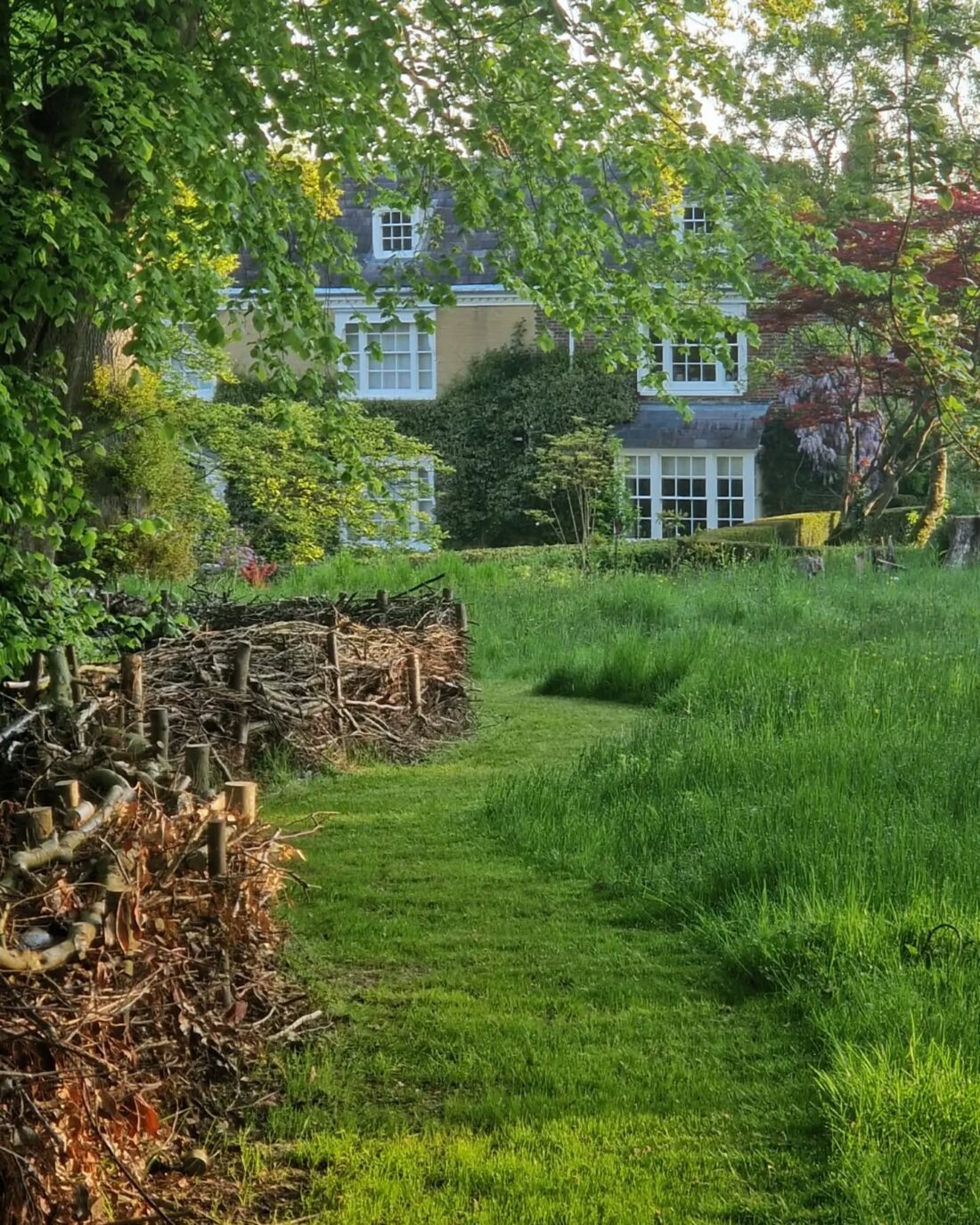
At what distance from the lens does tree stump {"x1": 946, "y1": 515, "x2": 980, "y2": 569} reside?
17875 mm

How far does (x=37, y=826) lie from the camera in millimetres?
3322

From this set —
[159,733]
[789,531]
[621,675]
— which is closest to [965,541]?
[789,531]

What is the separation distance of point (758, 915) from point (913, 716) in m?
3.39

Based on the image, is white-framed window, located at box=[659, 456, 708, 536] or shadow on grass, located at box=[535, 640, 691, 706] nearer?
shadow on grass, located at box=[535, 640, 691, 706]

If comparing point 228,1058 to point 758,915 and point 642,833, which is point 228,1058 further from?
point 642,833

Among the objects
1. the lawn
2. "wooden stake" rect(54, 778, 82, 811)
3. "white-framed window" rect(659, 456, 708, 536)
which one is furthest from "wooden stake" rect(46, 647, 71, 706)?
"white-framed window" rect(659, 456, 708, 536)

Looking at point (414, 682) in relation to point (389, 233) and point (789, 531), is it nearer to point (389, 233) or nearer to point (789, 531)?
point (789, 531)

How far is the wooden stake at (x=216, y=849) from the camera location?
3.75m

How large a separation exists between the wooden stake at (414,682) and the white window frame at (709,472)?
57.8 ft

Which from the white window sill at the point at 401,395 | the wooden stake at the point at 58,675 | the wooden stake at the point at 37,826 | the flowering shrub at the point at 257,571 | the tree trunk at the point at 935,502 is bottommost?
the wooden stake at the point at 37,826

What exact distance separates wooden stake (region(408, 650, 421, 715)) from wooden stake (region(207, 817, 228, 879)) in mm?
5616

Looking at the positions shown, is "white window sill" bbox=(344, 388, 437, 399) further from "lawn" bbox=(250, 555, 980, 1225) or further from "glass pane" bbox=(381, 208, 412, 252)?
"lawn" bbox=(250, 555, 980, 1225)

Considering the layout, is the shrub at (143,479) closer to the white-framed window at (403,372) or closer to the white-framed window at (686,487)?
the white-framed window at (403,372)

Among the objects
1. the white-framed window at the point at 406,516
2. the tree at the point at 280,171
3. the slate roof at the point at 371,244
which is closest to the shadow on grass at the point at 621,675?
the white-framed window at the point at 406,516
